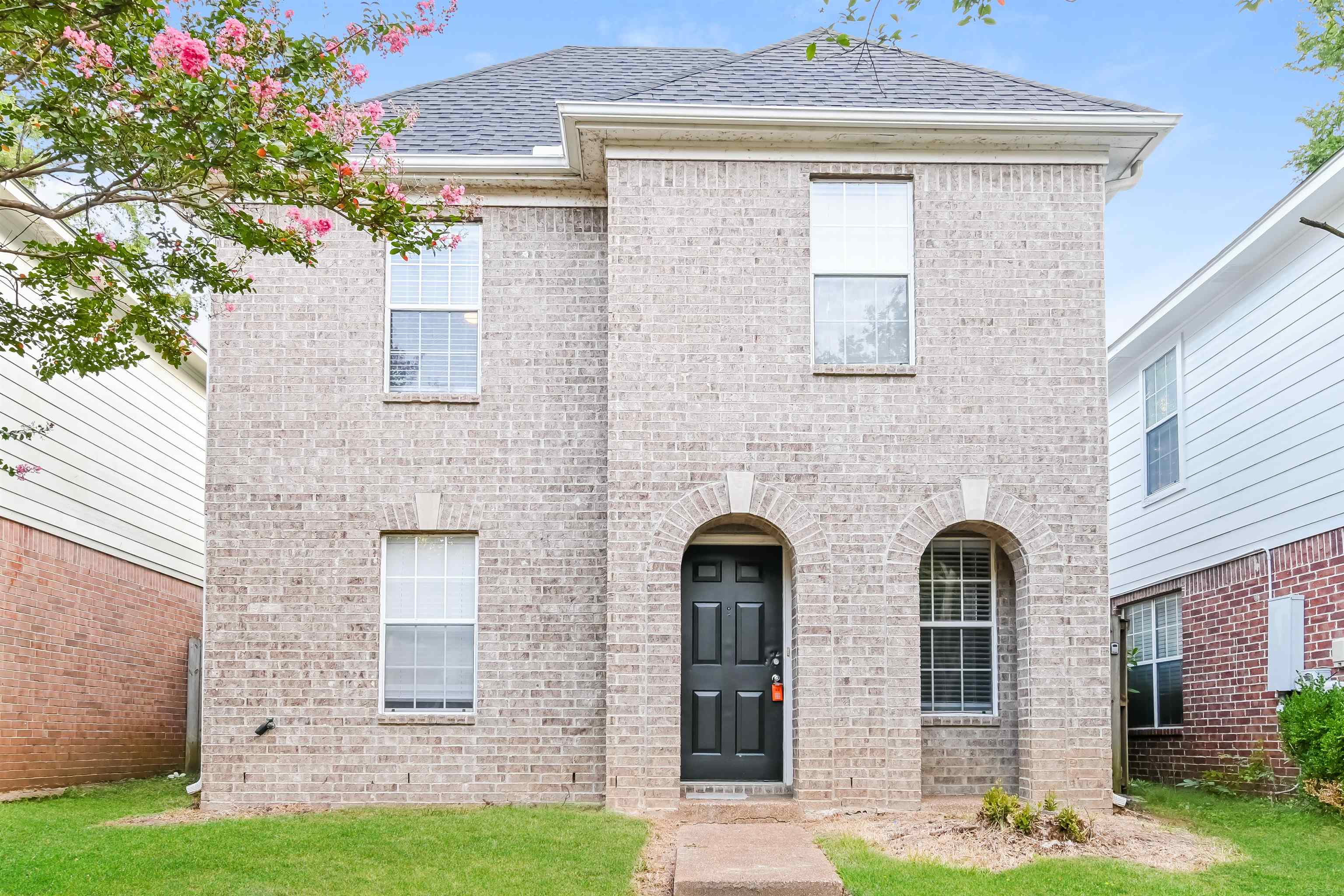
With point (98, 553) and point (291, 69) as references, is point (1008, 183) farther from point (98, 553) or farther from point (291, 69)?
point (98, 553)

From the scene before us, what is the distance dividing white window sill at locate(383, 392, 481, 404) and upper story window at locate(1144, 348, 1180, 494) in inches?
333

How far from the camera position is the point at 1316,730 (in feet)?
33.6

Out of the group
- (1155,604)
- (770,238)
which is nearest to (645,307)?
(770,238)

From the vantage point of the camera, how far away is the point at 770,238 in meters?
10.9

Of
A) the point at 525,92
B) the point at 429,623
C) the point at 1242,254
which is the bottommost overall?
the point at 429,623

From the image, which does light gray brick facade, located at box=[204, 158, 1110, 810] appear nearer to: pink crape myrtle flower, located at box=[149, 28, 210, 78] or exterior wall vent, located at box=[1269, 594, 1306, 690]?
exterior wall vent, located at box=[1269, 594, 1306, 690]

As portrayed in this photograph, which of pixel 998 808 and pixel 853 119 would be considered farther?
pixel 853 119

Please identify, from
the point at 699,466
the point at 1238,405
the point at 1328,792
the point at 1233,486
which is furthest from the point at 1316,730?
the point at 699,466

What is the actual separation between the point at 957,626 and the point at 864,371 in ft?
7.76

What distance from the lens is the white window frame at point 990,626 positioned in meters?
10.9

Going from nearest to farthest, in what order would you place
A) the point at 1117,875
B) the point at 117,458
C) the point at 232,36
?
the point at 232,36 → the point at 1117,875 → the point at 117,458

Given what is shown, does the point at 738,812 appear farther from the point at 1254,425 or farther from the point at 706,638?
the point at 1254,425

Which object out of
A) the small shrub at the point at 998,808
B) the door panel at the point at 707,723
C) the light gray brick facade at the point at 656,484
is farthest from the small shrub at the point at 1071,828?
the door panel at the point at 707,723

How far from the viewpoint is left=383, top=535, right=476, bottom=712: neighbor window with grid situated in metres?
11.1
